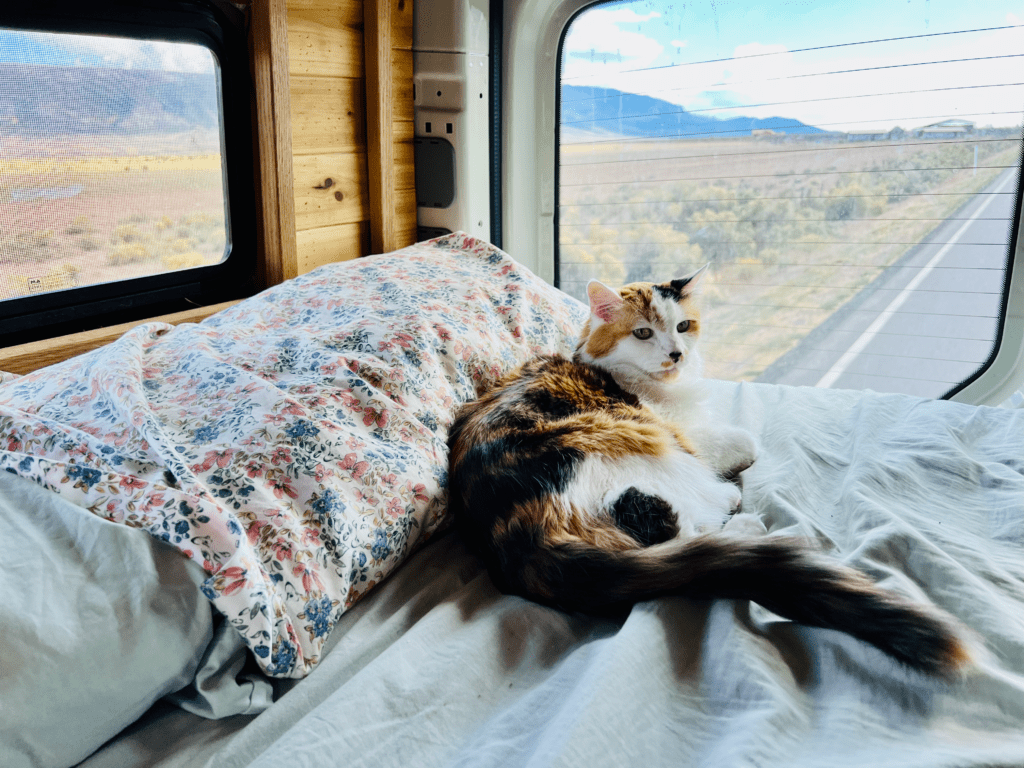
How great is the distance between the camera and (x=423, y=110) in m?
2.10

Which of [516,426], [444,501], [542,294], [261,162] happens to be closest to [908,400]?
[542,294]

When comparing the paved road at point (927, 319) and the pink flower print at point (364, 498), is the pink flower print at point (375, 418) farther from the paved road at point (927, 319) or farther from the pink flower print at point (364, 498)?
the paved road at point (927, 319)

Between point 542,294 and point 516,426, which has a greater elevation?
point 542,294

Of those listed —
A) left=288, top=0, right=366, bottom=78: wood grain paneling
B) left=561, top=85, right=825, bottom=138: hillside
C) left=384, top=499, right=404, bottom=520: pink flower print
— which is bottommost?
left=384, top=499, right=404, bottom=520: pink flower print

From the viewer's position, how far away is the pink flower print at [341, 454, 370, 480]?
949mm

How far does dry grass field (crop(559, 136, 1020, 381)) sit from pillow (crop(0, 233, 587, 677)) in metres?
1.15

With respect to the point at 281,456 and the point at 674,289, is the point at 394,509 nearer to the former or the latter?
the point at 281,456

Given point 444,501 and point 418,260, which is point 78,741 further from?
point 418,260

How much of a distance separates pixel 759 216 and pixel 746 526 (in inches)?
55.2

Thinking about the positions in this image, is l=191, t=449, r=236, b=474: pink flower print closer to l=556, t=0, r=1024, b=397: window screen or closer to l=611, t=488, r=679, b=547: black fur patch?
l=611, t=488, r=679, b=547: black fur patch

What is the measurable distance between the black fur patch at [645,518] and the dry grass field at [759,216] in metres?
1.47

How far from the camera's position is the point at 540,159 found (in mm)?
2348

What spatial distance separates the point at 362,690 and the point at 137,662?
0.22m

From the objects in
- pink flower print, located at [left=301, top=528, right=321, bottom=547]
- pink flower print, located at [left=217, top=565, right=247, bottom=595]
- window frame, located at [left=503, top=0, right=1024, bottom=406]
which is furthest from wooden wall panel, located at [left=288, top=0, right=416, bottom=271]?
pink flower print, located at [left=217, top=565, right=247, bottom=595]
